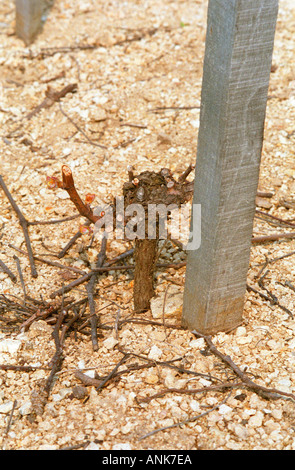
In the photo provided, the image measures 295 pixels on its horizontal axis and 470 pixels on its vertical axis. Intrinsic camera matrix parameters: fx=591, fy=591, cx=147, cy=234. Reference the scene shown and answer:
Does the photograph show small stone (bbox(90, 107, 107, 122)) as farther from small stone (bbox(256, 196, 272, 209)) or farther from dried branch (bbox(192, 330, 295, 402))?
dried branch (bbox(192, 330, 295, 402))

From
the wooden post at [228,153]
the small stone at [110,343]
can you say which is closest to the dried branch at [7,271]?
the small stone at [110,343]

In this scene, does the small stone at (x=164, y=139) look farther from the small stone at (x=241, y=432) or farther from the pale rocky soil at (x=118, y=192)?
the small stone at (x=241, y=432)

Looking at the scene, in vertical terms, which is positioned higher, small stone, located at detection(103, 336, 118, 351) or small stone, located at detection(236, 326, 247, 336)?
small stone, located at detection(236, 326, 247, 336)

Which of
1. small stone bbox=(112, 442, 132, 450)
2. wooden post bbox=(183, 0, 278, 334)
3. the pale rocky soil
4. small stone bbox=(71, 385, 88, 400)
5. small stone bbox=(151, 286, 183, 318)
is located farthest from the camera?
small stone bbox=(151, 286, 183, 318)

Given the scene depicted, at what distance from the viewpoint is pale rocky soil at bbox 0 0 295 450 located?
2.32 metres

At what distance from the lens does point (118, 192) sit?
11.9 feet

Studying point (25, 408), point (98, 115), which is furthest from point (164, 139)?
point (25, 408)

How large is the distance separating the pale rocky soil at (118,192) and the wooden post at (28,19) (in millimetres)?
89

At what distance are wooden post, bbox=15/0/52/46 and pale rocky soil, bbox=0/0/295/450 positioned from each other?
0.29 feet

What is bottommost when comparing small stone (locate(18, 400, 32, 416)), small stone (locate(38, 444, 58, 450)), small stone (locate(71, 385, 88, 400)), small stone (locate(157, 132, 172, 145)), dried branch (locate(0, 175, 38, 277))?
small stone (locate(38, 444, 58, 450))

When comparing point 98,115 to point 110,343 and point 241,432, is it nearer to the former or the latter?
point 110,343

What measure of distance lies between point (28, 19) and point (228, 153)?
11.3 feet

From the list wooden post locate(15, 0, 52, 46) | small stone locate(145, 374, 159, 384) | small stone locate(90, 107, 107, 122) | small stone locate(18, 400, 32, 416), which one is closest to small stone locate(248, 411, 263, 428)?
small stone locate(145, 374, 159, 384)
